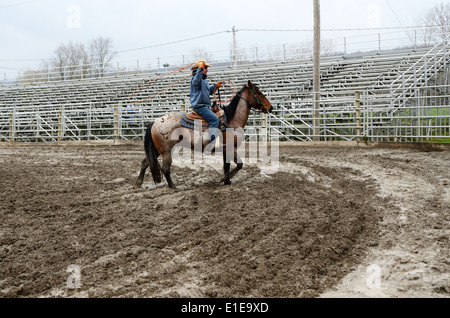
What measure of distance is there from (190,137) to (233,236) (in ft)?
9.91

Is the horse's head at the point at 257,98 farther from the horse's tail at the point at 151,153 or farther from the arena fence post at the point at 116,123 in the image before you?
the arena fence post at the point at 116,123

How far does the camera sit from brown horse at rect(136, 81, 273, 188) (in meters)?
7.08

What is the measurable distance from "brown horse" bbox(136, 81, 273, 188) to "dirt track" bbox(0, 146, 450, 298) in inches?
15.2

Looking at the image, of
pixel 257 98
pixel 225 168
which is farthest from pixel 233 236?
pixel 257 98

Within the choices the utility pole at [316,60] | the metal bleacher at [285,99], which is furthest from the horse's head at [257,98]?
the utility pole at [316,60]

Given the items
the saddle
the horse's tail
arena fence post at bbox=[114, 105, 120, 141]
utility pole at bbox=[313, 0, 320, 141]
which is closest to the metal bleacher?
arena fence post at bbox=[114, 105, 120, 141]

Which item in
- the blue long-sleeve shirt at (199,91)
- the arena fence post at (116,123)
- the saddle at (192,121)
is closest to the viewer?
the blue long-sleeve shirt at (199,91)

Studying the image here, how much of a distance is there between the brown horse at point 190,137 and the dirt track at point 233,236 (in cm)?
39

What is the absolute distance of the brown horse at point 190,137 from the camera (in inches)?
279

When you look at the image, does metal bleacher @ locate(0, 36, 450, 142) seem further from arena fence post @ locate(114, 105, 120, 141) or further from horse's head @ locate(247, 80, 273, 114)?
horse's head @ locate(247, 80, 273, 114)

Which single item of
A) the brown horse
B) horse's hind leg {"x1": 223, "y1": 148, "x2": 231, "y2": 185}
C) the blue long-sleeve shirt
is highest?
the blue long-sleeve shirt

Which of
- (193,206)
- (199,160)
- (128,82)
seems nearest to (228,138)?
(193,206)

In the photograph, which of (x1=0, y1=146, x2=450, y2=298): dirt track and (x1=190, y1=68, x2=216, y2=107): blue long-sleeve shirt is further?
(x1=190, y1=68, x2=216, y2=107): blue long-sleeve shirt

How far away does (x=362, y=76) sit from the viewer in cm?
2189
